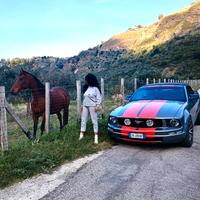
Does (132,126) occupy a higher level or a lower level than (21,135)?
higher

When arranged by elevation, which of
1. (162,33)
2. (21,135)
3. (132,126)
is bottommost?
(21,135)

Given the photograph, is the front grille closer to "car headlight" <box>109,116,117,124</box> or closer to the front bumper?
the front bumper

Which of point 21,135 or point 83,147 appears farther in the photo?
point 21,135

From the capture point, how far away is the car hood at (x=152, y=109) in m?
9.51

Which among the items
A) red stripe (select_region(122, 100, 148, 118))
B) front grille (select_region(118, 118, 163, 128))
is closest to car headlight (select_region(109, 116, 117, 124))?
red stripe (select_region(122, 100, 148, 118))

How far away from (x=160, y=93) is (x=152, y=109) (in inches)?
64.6

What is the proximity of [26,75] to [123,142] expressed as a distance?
477cm

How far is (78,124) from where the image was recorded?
1230 cm

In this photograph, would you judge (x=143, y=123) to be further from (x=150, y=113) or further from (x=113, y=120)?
(x=113, y=120)

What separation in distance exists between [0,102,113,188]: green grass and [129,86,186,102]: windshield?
5.06 ft

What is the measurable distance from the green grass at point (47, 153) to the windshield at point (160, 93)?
154cm

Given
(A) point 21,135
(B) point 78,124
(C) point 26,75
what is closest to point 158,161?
(B) point 78,124

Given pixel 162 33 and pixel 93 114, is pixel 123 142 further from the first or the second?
pixel 162 33

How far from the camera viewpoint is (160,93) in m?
11.3
